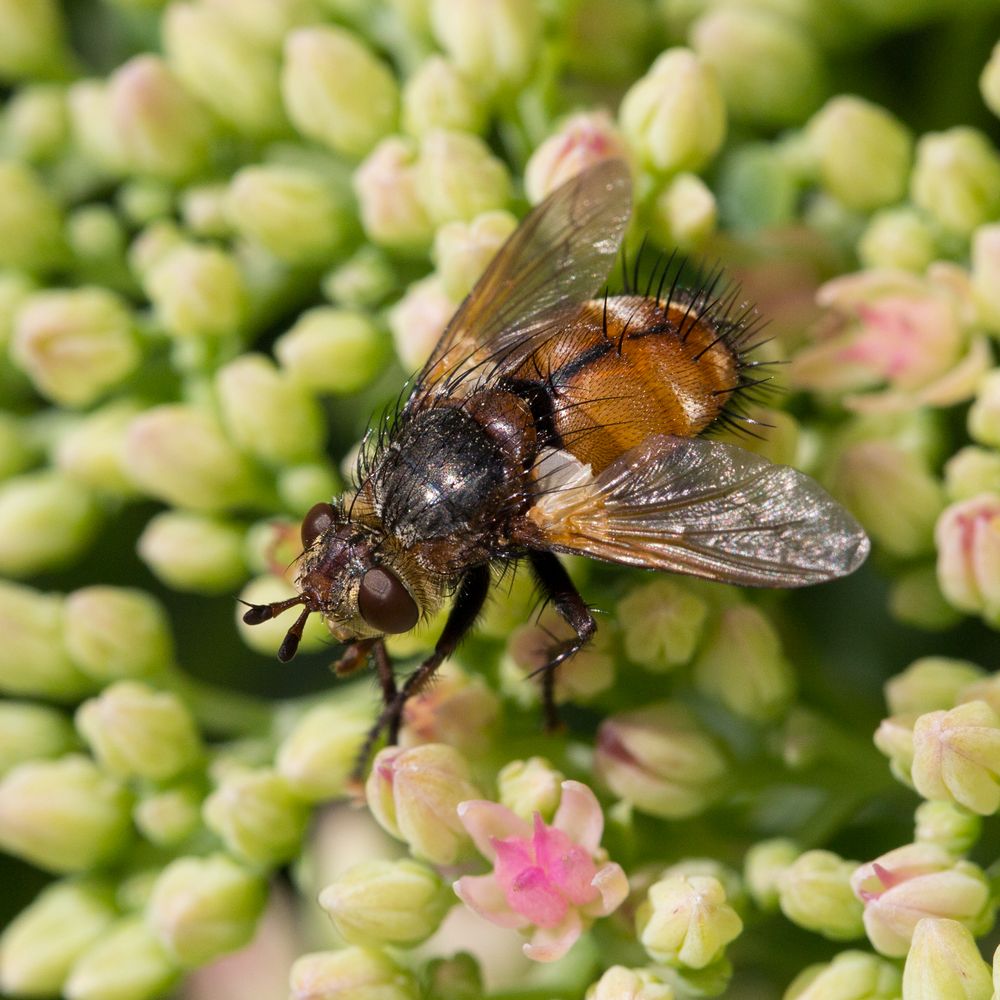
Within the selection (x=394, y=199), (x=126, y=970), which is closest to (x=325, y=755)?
(x=126, y=970)

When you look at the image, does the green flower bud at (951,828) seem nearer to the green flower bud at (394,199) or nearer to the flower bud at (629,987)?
the flower bud at (629,987)

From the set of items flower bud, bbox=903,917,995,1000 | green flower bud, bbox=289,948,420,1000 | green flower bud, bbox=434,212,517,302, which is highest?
green flower bud, bbox=434,212,517,302

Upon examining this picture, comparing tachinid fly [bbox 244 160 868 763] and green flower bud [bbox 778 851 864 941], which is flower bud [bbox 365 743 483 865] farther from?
green flower bud [bbox 778 851 864 941]

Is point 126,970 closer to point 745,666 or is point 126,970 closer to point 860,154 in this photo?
point 745,666

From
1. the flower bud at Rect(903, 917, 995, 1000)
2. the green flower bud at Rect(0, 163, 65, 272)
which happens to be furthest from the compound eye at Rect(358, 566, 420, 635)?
the green flower bud at Rect(0, 163, 65, 272)

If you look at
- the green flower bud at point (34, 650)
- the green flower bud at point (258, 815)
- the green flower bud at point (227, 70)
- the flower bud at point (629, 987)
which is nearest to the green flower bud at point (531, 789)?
the flower bud at point (629, 987)

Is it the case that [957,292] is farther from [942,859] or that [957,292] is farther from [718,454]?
[942,859]
